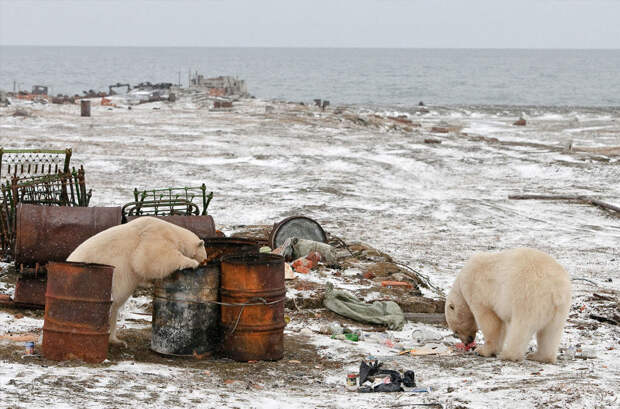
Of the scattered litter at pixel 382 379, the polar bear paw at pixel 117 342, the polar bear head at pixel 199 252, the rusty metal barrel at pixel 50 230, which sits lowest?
the polar bear paw at pixel 117 342

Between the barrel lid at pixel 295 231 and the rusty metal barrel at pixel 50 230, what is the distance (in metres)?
4.03

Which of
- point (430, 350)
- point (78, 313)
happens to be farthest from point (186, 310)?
point (430, 350)

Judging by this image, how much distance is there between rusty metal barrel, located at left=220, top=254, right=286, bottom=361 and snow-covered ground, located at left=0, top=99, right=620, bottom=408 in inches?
8.0

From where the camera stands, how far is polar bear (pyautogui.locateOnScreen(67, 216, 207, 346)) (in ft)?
26.1

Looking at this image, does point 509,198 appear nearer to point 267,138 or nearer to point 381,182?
point 381,182

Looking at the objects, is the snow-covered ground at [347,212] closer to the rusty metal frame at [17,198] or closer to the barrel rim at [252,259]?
the rusty metal frame at [17,198]

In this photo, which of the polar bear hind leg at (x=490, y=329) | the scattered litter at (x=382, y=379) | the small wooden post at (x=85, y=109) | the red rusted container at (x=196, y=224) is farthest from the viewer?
the small wooden post at (x=85, y=109)

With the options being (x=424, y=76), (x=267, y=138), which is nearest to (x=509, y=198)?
(x=267, y=138)

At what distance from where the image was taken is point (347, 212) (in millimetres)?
20172

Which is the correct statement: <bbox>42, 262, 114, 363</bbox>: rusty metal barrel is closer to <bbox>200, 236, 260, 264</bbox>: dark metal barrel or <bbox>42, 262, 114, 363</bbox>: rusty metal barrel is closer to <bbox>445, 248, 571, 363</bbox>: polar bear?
<bbox>200, 236, 260, 264</bbox>: dark metal barrel

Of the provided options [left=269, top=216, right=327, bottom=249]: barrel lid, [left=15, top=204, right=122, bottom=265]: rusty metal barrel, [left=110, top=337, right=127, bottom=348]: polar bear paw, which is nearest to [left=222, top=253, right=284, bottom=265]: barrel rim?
[left=110, top=337, right=127, bottom=348]: polar bear paw

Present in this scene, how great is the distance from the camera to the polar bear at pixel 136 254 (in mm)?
7969

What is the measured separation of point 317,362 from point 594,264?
929 cm

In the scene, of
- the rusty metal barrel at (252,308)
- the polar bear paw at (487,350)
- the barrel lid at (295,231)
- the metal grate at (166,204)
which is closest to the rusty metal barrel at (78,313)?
the rusty metal barrel at (252,308)
